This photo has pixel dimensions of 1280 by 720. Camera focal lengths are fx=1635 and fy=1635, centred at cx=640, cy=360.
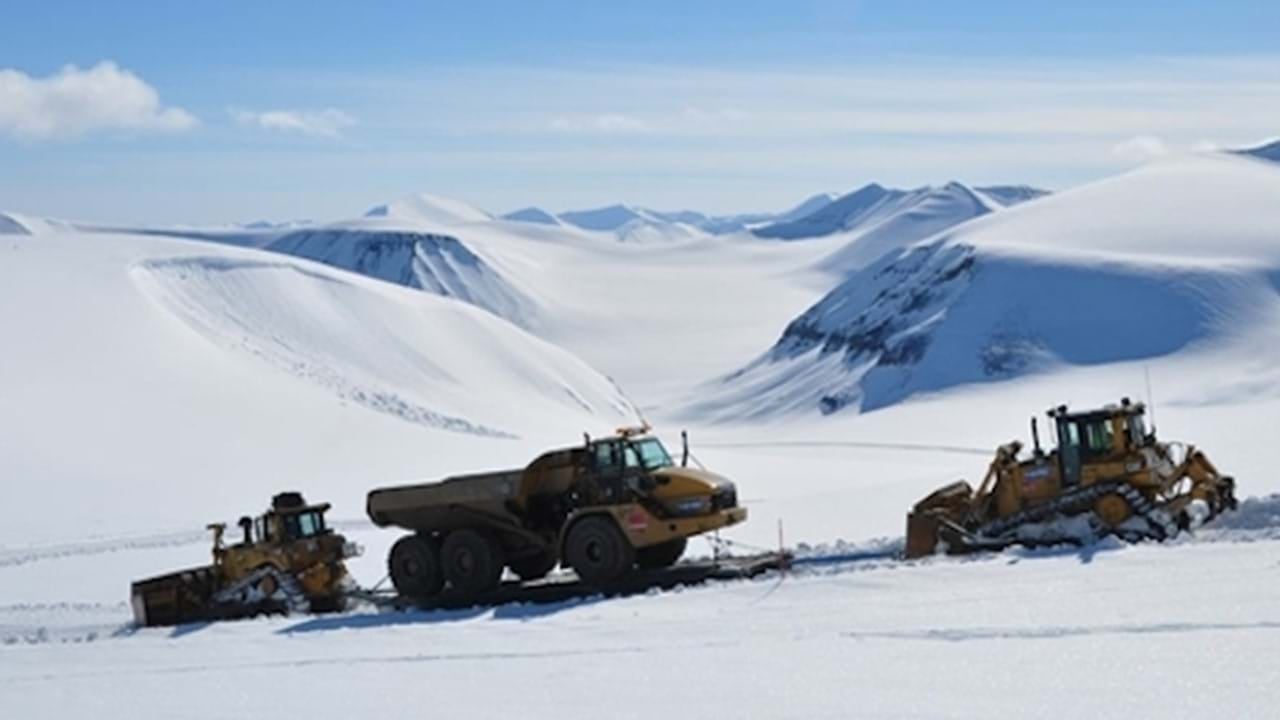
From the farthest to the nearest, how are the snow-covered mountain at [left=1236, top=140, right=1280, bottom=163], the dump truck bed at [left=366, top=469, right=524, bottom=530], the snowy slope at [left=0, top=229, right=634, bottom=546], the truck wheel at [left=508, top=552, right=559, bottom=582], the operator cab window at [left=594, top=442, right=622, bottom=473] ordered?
the snow-covered mountain at [left=1236, top=140, right=1280, bottom=163], the snowy slope at [left=0, top=229, right=634, bottom=546], the truck wheel at [left=508, top=552, right=559, bottom=582], the dump truck bed at [left=366, top=469, right=524, bottom=530], the operator cab window at [left=594, top=442, right=622, bottom=473]

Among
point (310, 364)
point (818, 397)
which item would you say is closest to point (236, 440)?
point (310, 364)

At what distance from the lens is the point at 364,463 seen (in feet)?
140

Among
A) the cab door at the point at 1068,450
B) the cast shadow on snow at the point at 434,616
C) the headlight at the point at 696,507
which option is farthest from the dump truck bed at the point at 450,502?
the cab door at the point at 1068,450

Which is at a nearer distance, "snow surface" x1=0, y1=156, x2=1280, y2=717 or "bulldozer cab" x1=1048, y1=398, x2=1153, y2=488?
"snow surface" x1=0, y1=156, x2=1280, y2=717

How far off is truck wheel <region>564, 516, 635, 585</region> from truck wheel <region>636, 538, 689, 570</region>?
39.3 inches

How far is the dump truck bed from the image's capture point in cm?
2183

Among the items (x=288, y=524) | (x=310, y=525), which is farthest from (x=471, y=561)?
(x=288, y=524)

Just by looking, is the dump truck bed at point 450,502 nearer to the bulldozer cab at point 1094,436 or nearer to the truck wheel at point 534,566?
the truck wheel at point 534,566

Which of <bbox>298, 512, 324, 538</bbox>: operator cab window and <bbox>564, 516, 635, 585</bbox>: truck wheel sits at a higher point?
<bbox>298, 512, 324, 538</bbox>: operator cab window

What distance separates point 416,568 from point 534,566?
1639 millimetres

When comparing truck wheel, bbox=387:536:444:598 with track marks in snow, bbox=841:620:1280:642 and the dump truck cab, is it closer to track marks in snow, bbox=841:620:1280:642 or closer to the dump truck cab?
the dump truck cab

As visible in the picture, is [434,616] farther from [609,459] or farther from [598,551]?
[609,459]

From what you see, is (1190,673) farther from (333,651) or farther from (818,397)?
(818,397)

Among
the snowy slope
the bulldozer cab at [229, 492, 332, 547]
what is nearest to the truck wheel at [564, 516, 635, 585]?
the bulldozer cab at [229, 492, 332, 547]
